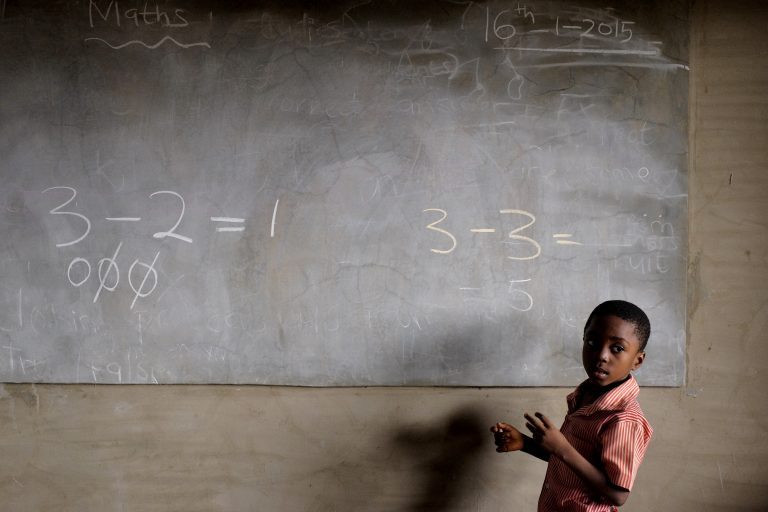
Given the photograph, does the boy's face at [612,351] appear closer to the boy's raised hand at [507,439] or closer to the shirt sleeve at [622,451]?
the shirt sleeve at [622,451]

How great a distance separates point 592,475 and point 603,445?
3.9 inches

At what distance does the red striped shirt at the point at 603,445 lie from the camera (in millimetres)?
1836

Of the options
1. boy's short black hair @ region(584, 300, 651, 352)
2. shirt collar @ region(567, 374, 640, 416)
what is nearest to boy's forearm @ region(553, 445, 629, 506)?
shirt collar @ region(567, 374, 640, 416)

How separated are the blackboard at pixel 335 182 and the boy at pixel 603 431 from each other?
61cm

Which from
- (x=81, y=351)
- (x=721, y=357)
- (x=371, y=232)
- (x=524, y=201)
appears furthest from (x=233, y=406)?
(x=721, y=357)

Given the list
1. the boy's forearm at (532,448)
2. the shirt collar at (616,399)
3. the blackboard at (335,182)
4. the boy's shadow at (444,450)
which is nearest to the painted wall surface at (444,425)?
the boy's shadow at (444,450)

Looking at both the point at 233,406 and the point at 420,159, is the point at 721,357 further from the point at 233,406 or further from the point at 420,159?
the point at 233,406

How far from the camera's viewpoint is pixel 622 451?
72.2 inches

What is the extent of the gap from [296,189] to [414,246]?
0.57 meters

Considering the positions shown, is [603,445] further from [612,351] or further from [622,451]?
[612,351]

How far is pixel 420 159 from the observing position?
2607 mm

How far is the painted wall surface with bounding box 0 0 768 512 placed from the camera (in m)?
2.62

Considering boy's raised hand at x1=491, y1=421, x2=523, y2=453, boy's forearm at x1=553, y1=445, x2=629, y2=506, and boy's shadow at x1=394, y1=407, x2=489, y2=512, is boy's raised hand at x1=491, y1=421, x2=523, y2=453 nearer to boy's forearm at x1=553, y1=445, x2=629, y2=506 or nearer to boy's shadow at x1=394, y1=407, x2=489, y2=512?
boy's forearm at x1=553, y1=445, x2=629, y2=506

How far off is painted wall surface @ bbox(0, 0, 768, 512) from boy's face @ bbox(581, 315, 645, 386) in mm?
704
